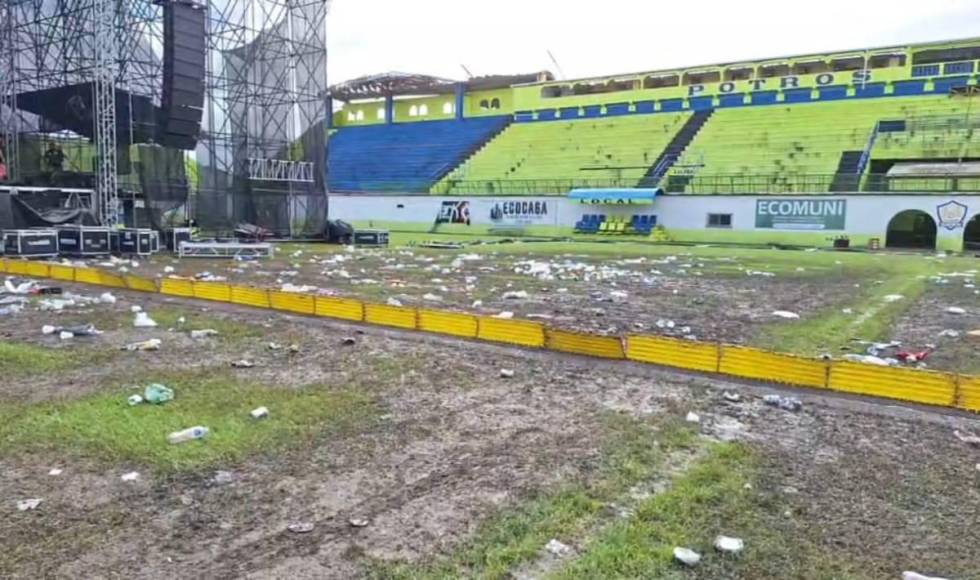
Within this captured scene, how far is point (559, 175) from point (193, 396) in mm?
33244

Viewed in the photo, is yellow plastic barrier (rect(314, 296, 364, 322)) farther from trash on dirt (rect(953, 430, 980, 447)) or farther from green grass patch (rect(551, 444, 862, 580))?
trash on dirt (rect(953, 430, 980, 447))

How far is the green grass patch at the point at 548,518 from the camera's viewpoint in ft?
9.53

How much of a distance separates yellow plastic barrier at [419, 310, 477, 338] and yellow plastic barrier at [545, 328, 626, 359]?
104cm

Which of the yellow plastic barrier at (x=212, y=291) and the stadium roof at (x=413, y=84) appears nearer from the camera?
the yellow plastic barrier at (x=212, y=291)

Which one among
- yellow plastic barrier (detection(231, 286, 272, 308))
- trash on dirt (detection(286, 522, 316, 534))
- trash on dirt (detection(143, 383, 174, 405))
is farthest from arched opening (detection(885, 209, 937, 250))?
trash on dirt (detection(286, 522, 316, 534))

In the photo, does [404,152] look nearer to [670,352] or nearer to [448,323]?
[448,323]

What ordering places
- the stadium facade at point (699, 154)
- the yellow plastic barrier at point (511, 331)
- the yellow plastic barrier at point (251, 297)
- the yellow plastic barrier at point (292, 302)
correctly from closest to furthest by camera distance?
the yellow plastic barrier at point (511, 331) < the yellow plastic barrier at point (292, 302) < the yellow plastic barrier at point (251, 297) < the stadium facade at point (699, 154)

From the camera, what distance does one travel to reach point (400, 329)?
8.48 meters

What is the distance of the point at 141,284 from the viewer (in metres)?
11.9

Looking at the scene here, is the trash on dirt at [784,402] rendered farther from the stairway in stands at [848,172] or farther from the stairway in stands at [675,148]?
the stairway in stands at [675,148]

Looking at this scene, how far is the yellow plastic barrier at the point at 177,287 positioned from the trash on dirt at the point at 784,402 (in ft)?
29.4

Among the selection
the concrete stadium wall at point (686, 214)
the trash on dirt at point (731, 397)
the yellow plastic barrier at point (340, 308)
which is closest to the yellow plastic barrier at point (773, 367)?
the trash on dirt at point (731, 397)

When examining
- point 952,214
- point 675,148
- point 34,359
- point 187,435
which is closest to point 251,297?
point 34,359


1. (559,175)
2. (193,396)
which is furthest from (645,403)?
(559,175)
